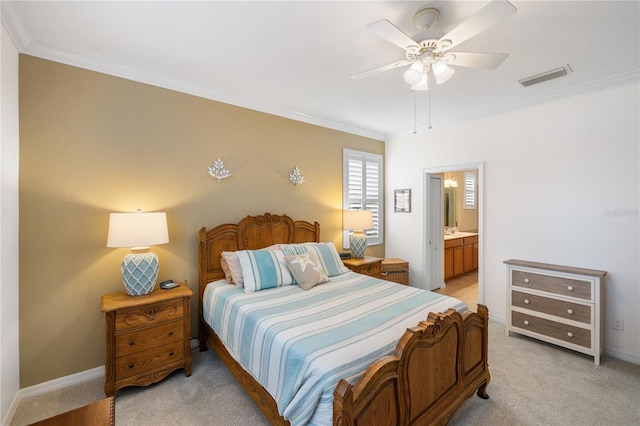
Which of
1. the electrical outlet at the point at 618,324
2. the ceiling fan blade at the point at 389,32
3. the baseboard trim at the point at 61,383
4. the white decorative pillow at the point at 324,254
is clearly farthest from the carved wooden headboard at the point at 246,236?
the electrical outlet at the point at 618,324

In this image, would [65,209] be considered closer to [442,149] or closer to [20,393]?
[20,393]

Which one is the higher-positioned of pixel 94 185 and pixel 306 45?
pixel 306 45

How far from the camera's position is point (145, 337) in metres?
2.28

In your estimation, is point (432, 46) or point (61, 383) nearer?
point (432, 46)

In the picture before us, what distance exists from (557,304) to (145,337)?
155 inches

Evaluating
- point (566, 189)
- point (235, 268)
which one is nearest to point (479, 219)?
point (566, 189)

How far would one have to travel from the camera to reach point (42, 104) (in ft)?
7.38

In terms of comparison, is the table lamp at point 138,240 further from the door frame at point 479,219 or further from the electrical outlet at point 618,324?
the electrical outlet at point 618,324

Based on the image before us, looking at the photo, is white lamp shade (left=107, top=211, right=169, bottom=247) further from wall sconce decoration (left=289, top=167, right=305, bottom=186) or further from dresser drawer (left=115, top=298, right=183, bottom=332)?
wall sconce decoration (left=289, top=167, right=305, bottom=186)

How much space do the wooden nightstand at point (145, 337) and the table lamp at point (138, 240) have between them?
129mm

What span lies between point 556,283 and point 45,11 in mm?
4893

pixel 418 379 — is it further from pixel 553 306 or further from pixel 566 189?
pixel 566 189

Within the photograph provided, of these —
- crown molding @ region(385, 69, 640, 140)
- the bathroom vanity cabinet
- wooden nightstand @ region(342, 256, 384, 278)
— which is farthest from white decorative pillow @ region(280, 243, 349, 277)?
the bathroom vanity cabinet

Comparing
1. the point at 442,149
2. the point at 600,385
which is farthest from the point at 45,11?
the point at 600,385
